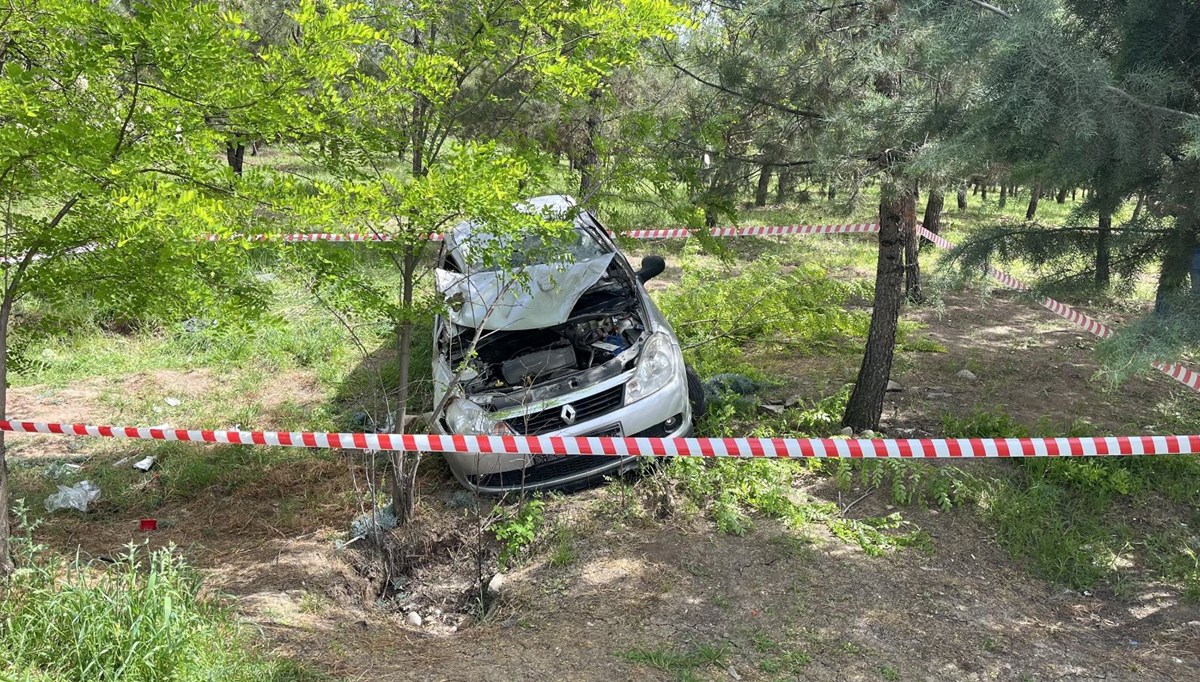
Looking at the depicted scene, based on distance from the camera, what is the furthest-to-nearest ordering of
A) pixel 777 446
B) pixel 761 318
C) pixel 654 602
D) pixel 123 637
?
pixel 761 318 < pixel 777 446 < pixel 654 602 < pixel 123 637

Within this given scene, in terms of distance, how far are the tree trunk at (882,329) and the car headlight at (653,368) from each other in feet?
4.92

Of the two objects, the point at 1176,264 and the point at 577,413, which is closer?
→ the point at 1176,264

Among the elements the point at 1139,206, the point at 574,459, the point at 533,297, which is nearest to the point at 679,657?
the point at 574,459

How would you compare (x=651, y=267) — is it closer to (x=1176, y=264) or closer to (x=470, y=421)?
(x=470, y=421)

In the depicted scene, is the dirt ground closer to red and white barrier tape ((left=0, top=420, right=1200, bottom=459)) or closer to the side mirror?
red and white barrier tape ((left=0, top=420, right=1200, bottom=459))

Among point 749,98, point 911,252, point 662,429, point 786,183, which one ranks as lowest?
point 662,429

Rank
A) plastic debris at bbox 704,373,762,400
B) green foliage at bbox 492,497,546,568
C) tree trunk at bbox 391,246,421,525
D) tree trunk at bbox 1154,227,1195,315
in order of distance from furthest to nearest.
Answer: plastic debris at bbox 704,373,762,400, tree trunk at bbox 391,246,421,525, green foliage at bbox 492,497,546,568, tree trunk at bbox 1154,227,1195,315

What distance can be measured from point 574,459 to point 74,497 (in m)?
3.35

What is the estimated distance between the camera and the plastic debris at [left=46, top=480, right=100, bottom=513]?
17.4 ft

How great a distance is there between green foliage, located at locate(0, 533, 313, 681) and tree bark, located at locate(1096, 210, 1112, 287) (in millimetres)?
5101

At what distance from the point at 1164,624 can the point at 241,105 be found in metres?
5.01

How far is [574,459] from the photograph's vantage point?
515cm

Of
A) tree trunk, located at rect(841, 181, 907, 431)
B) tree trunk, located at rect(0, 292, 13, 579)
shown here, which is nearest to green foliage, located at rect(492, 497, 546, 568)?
tree trunk, located at rect(0, 292, 13, 579)

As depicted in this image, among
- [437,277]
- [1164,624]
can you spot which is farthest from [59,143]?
[1164,624]
